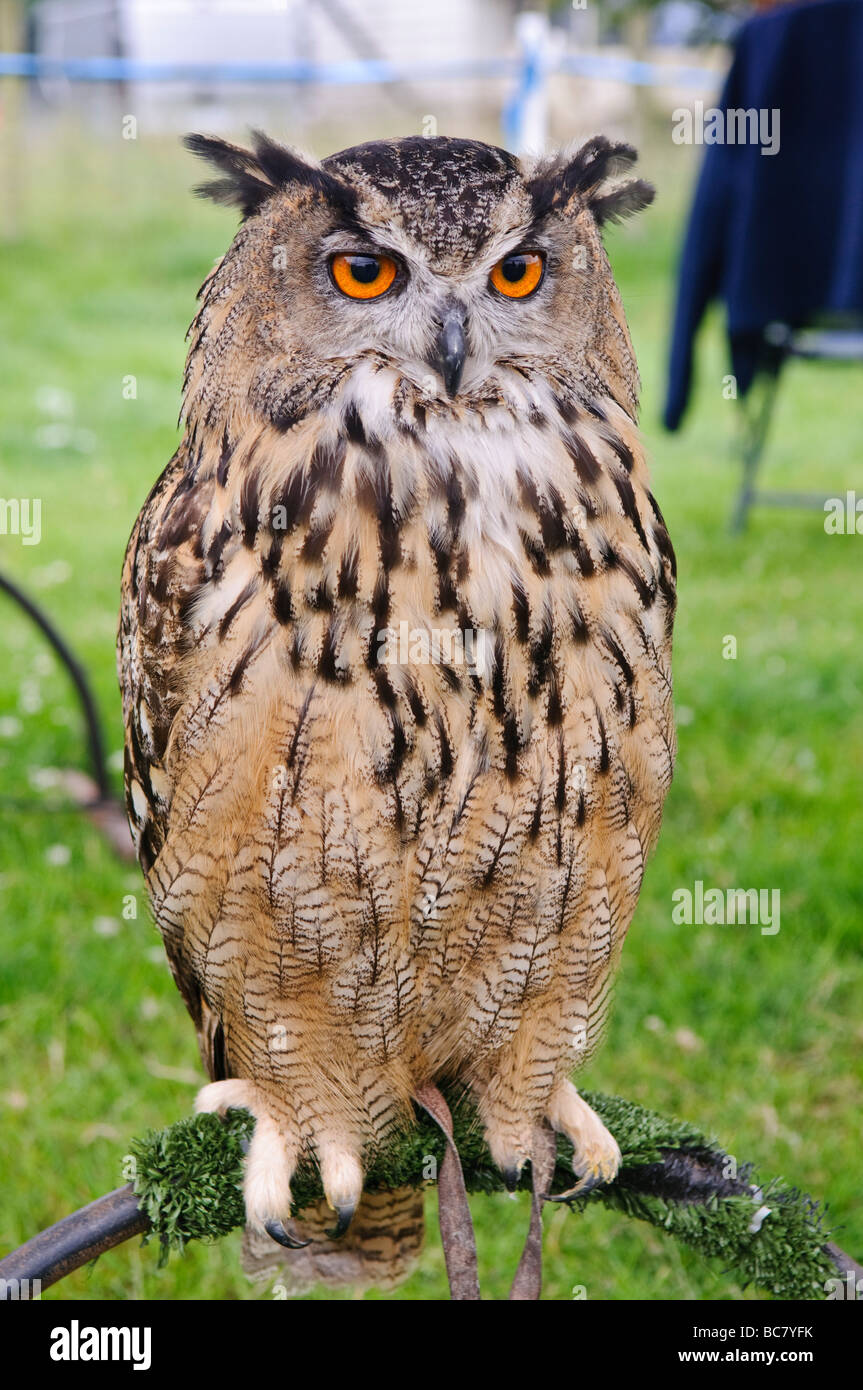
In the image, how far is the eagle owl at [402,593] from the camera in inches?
53.0

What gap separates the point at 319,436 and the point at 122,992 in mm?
1972

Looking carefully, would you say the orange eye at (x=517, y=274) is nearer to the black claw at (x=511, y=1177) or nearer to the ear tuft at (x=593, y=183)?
the ear tuft at (x=593, y=183)

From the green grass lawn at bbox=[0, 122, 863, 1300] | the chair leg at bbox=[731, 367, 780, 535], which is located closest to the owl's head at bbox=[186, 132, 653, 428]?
the green grass lawn at bbox=[0, 122, 863, 1300]

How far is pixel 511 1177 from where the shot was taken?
1.70 m

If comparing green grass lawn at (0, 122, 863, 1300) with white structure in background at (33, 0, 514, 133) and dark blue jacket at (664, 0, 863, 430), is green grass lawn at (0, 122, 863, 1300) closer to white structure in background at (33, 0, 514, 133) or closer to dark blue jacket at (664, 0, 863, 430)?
dark blue jacket at (664, 0, 863, 430)

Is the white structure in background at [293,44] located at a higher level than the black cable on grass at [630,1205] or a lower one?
higher

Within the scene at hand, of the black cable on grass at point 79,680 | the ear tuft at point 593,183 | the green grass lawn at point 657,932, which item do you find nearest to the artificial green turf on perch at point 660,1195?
the green grass lawn at point 657,932

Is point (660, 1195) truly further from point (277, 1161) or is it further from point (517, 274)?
point (517, 274)

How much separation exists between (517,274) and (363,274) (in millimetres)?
160

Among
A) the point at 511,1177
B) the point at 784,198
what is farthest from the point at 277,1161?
the point at 784,198

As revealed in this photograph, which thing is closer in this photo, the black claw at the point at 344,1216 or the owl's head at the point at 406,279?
the owl's head at the point at 406,279

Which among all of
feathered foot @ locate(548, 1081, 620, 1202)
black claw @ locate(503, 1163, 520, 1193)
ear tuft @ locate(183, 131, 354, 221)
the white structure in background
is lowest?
black claw @ locate(503, 1163, 520, 1193)

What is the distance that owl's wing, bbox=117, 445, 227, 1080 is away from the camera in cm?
144
